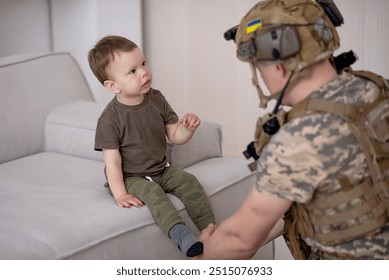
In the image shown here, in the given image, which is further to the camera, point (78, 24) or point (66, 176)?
point (78, 24)

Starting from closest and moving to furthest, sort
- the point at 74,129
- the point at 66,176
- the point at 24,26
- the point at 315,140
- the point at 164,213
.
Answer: the point at 315,140
the point at 164,213
the point at 66,176
the point at 74,129
the point at 24,26

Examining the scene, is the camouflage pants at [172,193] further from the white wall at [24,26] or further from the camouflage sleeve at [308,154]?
the white wall at [24,26]

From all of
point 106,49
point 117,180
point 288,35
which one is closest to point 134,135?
point 117,180

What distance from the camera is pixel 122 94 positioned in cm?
205

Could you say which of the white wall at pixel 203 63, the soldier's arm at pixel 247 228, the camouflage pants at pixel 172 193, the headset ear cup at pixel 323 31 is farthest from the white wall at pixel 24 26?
the headset ear cup at pixel 323 31

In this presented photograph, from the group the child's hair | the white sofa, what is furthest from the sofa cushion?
the child's hair

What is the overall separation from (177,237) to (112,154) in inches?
13.6

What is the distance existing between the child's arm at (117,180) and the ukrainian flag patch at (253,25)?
732 millimetres

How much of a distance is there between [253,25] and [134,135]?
739mm

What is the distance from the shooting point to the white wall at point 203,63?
Result: 3.63m

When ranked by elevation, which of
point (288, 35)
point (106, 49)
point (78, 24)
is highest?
point (288, 35)

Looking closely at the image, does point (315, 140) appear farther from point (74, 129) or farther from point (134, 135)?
point (74, 129)

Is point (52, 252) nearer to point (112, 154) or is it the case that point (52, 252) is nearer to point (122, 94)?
point (112, 154)

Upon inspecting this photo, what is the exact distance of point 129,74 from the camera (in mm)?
1981
